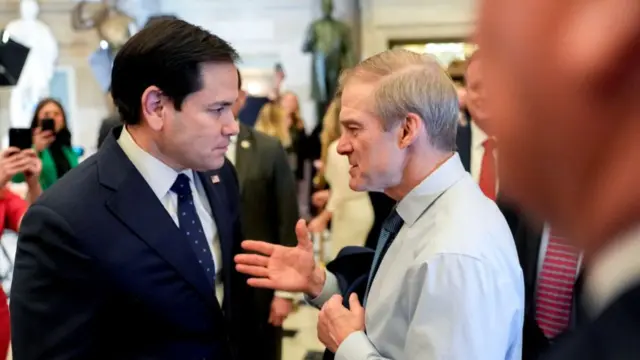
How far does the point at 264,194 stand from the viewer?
120 inches

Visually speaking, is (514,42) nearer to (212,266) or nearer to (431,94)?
(431,94)

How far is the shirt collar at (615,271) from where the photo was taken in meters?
0.43

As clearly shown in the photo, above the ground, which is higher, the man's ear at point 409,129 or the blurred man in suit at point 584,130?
the blurred man in suit at point 584,130

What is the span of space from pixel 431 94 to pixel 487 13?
0.88m

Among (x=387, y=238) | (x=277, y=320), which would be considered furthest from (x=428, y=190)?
(x=277, y=320)

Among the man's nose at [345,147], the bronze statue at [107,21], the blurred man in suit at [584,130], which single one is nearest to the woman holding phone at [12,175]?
the man's nose at [345,147]

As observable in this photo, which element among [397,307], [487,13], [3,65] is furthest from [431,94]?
[3,65]

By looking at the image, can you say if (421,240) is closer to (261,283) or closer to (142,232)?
(261,283)

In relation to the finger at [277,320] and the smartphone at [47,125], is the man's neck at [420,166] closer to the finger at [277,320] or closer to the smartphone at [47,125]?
the finger at [277,320]

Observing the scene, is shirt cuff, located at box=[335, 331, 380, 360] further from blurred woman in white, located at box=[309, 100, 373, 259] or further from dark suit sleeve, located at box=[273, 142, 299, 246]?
blurred woman in white, located at box=[309, 100, 373, 259]

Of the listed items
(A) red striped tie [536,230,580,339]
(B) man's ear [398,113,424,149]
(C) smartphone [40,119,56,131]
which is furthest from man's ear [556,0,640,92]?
(C) smartphone [40,119,56,131]

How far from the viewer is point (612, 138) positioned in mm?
427

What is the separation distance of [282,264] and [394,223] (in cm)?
37

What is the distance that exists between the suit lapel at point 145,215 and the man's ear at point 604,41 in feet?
3.87
